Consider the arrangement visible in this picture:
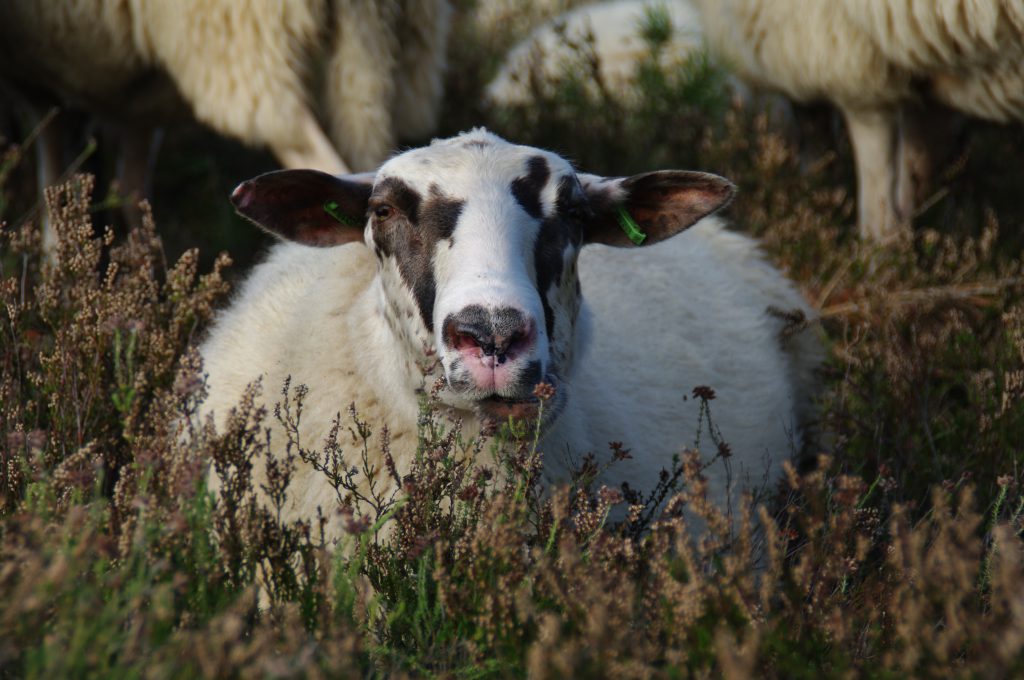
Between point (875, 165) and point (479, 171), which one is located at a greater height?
point (479, 171)

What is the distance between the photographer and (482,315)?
8.50 ft

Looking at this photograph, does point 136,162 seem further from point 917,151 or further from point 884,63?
point 917,151

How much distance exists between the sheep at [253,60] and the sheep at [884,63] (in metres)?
1.60

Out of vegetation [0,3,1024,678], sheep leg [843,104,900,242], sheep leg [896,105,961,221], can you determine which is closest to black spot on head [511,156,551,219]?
vegetation [0,3,1024,678]

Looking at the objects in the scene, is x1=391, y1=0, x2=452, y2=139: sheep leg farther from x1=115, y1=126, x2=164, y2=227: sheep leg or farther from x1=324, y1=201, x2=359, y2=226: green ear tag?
x1=324, y1=201, x2=359, y2=226: green ear tag

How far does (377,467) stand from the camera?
118 inches

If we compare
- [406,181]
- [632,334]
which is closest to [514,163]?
[406,181]

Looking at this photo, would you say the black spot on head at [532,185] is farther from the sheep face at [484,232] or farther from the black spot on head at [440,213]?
the black spot on head at [440,213]

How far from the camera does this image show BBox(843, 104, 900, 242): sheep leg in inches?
211

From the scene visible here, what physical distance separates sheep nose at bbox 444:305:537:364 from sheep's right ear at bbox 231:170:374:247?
746mm

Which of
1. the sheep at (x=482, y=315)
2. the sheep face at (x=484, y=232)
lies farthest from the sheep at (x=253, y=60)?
the sheep face at (x=484, y=232)

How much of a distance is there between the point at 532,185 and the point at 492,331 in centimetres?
60

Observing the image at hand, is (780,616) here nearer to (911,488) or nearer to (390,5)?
(911,488)

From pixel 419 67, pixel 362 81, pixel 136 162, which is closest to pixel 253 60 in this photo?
pixel 362 81
